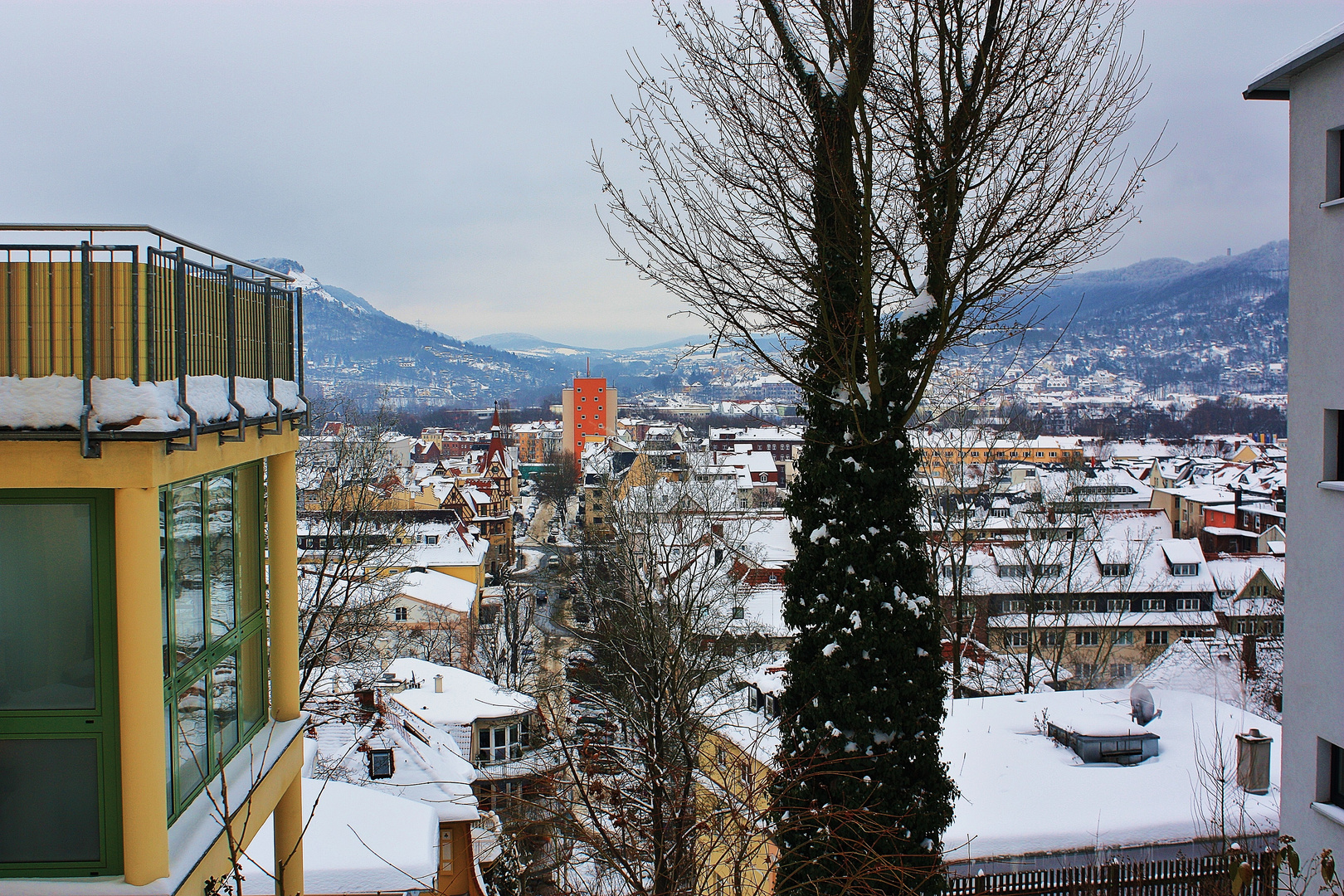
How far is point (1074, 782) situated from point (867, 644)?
27.8ft

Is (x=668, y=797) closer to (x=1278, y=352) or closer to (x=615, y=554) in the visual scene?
(x=615, y=554)

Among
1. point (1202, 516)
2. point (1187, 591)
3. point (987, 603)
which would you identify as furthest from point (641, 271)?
point (1202, 516)

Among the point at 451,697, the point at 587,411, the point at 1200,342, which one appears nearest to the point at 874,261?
the point at 451,697

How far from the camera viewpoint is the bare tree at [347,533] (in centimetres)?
1730

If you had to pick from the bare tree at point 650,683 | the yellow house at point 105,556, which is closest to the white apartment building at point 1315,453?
the bare tree at point 650,683

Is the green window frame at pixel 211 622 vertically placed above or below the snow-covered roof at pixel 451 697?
above

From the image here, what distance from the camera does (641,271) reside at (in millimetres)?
6852

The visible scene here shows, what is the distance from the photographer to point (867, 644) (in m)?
6.72

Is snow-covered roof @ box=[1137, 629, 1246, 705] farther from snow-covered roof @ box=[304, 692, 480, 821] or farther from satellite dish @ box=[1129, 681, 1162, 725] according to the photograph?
snow-covered roof @ box=[304, 692, 480, 821]

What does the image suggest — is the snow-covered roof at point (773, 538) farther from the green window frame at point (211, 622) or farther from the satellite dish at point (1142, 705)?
the green window frame at point (211, 622)

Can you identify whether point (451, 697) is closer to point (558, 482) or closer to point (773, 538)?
point (773, 538)

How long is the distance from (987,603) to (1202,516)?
28.2 m

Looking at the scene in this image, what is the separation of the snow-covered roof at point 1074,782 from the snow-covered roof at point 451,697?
34.5ft

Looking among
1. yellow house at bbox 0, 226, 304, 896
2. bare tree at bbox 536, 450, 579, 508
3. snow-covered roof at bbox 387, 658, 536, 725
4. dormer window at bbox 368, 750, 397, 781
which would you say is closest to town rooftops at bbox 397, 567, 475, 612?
snow-covered roof at bbox 387, 658, 536, 725
